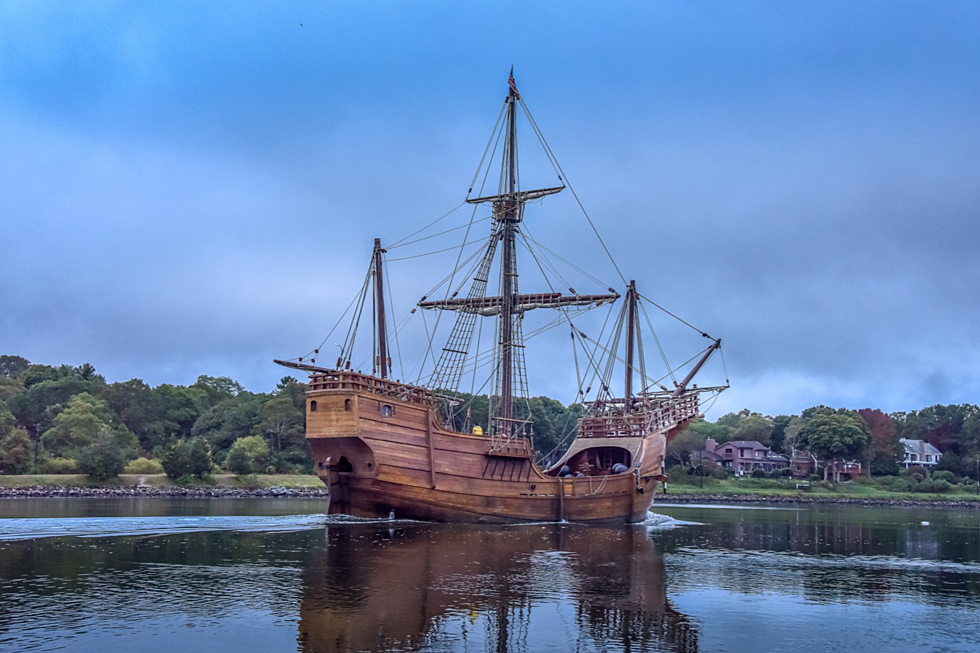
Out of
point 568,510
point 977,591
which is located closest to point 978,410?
point 568,510

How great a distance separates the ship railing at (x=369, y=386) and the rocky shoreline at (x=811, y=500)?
5452 centimetres

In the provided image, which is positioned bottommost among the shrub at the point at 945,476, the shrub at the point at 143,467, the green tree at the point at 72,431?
the shrub at the point at 945,476

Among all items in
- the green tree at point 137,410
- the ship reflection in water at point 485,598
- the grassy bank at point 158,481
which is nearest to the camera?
the ship reflection in water at point 485,598

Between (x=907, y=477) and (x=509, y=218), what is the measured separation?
82.9 metres

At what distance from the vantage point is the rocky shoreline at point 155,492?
2576 inches

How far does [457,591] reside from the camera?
808 inches

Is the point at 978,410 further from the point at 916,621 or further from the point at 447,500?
the point at 916,621

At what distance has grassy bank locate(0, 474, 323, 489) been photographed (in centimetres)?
6762

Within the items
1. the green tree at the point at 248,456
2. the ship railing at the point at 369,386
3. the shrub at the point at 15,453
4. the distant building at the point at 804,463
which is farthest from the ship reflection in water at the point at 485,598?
the distant building at the point at 804,463

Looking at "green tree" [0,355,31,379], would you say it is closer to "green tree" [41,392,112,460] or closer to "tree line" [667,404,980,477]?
"green tree" [41,392,112,460]

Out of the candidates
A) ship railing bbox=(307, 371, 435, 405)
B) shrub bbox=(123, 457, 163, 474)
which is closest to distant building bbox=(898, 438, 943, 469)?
shrub bbox=(123, 457, 163, 474)

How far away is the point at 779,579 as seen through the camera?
24.7 meters

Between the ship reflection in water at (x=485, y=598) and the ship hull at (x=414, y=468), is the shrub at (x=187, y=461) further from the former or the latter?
the ship reflection in water at (x=485, y=598)

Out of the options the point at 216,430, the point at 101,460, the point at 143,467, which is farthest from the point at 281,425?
the point at 101,460
